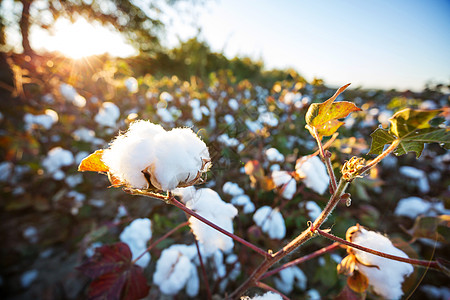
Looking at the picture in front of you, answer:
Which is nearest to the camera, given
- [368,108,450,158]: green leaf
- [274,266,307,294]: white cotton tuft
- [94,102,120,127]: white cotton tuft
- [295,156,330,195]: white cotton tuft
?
[368,108,450,158]: green leaf

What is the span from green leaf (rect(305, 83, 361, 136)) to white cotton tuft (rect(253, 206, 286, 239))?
385 mm

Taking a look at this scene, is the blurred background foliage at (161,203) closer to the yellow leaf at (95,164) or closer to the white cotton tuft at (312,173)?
the white cotton tuft at (312,173)

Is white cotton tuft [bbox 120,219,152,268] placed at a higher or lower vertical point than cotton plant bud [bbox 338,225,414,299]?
higher

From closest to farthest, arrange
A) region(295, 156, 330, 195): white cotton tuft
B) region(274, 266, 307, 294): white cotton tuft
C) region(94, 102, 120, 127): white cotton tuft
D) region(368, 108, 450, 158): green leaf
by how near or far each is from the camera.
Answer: region(368, 108, 450, 158): green leaf → region(295, 156, 330, 195): white cotton tuft → region(274, 266, 307, 294): white cotton tuft → region(94, 102, 120, 127): white cotton tuft

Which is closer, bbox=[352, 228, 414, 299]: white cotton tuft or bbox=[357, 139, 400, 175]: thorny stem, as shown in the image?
bbox=[357, 139, 400, 175]: thorny stem

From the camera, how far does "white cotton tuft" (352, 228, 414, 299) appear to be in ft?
1.07

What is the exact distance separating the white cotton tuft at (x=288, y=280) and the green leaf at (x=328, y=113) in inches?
21.6

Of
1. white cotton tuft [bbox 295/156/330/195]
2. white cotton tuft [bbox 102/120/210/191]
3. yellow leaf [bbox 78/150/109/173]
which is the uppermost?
yellow leaf [bbox 78/150/109/173]

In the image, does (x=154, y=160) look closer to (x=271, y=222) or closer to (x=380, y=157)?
(x=380, y=157)

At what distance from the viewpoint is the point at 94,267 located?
0.45m

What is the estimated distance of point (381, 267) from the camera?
34cm

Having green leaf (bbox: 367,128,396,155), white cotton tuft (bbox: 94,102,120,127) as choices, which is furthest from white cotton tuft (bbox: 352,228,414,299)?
white cotton tuft (bbox: 94,102,120,127)

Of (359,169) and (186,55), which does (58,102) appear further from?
(186,55)

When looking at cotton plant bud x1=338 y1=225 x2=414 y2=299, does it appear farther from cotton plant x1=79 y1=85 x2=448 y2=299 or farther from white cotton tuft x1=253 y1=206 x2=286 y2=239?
white cotton tuft x1=253 y1=206 x2=286 y2=239
